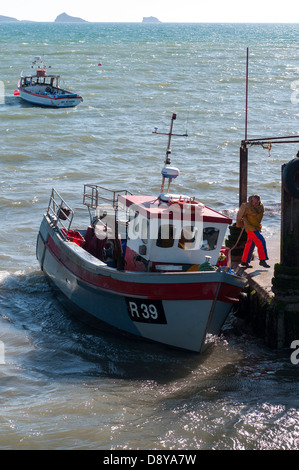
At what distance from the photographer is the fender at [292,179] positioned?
10.5 m

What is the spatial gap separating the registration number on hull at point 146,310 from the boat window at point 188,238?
1041 mm

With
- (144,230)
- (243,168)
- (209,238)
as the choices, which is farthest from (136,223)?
(243,168)

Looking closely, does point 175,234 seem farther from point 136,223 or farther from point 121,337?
point 121,337

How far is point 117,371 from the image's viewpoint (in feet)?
35.6

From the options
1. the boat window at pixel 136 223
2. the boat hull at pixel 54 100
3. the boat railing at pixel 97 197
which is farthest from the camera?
the boat hull at pixel 54 100

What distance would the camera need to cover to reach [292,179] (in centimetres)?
1050

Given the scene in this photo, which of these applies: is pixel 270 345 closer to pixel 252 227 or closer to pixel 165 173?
pixel 252 227

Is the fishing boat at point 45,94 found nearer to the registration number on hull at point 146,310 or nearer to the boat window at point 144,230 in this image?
the boat window at point 144,230

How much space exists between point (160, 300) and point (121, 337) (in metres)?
1.50

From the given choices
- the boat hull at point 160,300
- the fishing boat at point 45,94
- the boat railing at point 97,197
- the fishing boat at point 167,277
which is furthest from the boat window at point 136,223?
the fishing boat at point 45,94

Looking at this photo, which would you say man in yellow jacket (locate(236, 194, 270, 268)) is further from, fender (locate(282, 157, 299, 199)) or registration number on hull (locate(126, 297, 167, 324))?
registration number on hull (locate(126, 297, 167, 324))

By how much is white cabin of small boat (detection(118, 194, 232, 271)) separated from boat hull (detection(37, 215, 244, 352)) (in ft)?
1.64

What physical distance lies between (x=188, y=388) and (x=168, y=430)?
4.08ft

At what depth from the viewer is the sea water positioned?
916 cm
